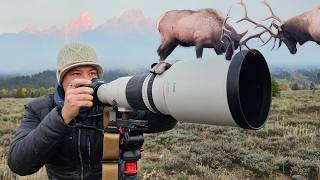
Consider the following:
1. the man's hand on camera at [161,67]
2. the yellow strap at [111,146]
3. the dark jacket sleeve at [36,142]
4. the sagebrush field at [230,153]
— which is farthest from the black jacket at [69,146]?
the sagebrush field at [230,153]

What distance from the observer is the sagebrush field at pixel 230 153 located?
484 centimetres

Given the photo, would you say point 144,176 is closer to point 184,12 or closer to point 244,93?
point 244,93

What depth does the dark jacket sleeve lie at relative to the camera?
1.55 m

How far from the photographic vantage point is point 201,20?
59.6 feet

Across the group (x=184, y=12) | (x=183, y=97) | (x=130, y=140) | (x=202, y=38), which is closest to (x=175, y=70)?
(x=183, y=97)

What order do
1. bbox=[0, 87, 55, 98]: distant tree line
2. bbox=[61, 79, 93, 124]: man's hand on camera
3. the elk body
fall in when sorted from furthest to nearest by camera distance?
bbox=[0, 87, 55, 98]: distant tree line
the elk body
bbox=[61, 79, 93, 124]: man's hand on camera

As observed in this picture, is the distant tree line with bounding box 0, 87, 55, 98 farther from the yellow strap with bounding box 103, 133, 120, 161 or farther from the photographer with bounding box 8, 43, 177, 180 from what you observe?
the yellow strap with bounding box 103, 133, 120, 161

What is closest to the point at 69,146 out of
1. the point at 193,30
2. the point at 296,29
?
the point at 296,29

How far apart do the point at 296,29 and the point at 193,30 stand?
164 inches

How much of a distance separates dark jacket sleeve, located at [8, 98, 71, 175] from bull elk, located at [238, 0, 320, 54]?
498 inches

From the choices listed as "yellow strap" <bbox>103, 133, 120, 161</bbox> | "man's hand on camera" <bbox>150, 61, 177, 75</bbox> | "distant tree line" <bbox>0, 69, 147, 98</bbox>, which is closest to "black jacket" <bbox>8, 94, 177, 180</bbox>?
"yellow strap" <bbox>103, 133, 120, 161</bbox>

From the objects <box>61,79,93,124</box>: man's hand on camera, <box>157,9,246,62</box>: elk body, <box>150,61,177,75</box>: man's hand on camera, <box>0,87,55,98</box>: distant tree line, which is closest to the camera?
<box>150,61,177,75</box>: man's hand on camera

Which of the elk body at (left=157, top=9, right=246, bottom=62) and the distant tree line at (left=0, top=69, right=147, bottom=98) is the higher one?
the elk body at (left=157, top=9, right=246, bottom=62)

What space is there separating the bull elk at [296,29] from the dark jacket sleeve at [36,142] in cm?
1265
